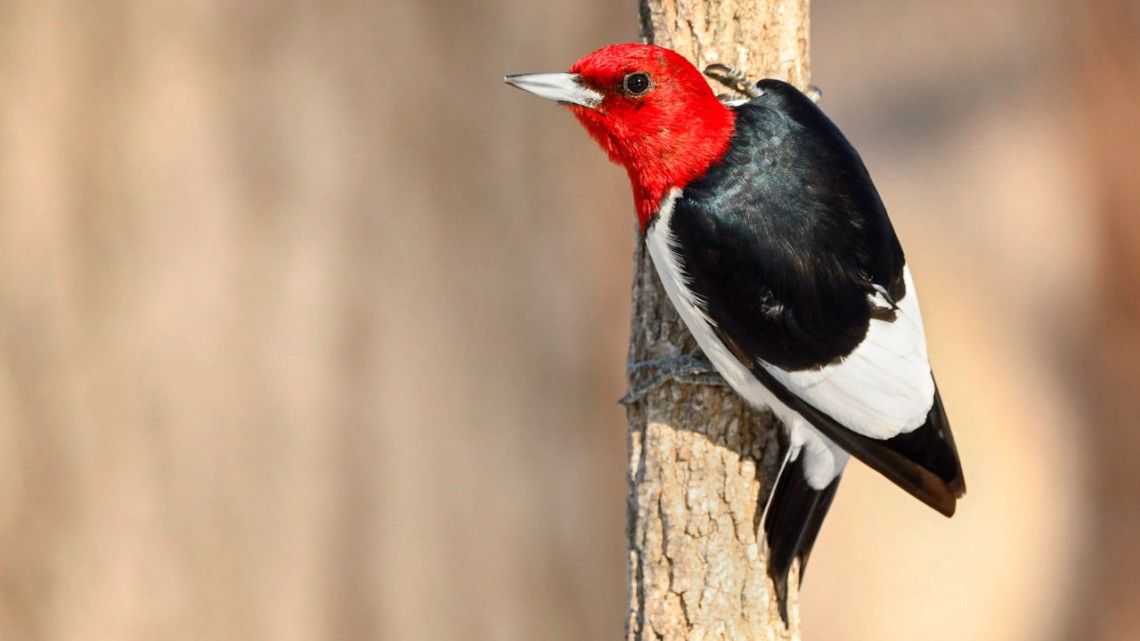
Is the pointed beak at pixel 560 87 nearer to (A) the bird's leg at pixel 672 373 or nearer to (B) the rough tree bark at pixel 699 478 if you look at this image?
(B) the rough tree bark at pixel 699 478

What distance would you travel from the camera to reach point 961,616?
260cm

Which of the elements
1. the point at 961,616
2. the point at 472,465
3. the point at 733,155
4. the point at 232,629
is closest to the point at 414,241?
the point at 472,465

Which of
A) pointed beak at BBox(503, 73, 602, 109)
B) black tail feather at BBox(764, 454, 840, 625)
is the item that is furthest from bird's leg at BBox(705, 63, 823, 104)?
black tail feather at BBox(764, 454, 840, 625)

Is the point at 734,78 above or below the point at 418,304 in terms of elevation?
above

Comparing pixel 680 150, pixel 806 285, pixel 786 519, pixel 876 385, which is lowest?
pixel 786 519

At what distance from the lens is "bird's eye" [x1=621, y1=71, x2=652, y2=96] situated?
1.51m

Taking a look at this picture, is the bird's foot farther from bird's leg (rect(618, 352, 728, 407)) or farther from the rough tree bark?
bird's leg (rect(618, 352, 728, 407))

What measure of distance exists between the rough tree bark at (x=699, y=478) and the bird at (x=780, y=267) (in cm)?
5

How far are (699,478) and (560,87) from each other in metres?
0.54

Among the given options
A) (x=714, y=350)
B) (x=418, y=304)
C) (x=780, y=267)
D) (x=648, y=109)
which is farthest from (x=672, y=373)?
(x=418, y=304)

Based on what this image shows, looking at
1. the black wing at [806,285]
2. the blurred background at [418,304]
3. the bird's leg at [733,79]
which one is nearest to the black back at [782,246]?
the black wing at [806,285]

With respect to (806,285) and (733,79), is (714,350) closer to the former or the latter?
(806,285)

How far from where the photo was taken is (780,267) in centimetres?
150

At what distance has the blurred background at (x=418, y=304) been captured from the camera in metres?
2.44
